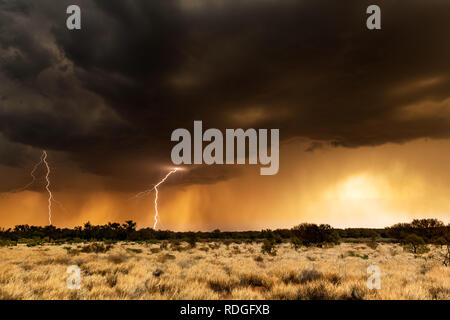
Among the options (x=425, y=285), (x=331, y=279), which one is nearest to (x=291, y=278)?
(x=331, y=279)

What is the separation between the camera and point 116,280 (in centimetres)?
1105

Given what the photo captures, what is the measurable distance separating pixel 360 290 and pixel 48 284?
35.2ft

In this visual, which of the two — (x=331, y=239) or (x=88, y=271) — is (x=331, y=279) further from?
(x=331, y=239)

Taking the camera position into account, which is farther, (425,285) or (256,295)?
(425,285)

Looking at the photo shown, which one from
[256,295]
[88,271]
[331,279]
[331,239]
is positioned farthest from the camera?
[331,239]
